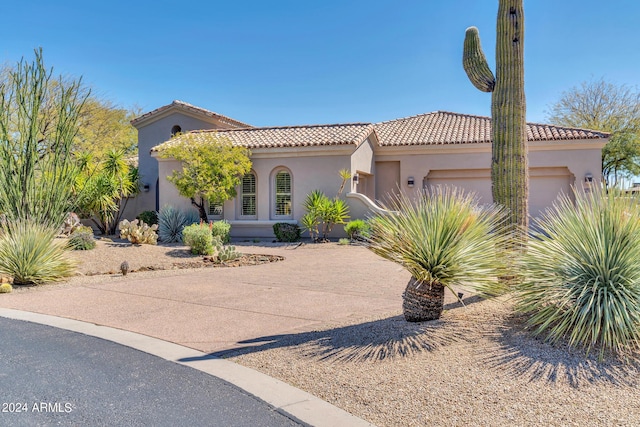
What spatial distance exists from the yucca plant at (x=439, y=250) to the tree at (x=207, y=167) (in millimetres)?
15128

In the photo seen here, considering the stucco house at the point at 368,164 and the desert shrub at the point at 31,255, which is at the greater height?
the stucco house at the point at 368,164

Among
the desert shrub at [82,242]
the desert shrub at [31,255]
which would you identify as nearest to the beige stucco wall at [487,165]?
the desert shrub at [82,242]

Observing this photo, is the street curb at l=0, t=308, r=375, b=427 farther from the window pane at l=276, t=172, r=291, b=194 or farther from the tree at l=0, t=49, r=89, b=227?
the window pane at l=276, t=172, r=291, b=194

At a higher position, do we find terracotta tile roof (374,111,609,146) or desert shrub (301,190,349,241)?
terracotta tile roof (374,111,609,146)

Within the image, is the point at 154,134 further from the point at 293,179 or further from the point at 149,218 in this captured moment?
the point at 293,179

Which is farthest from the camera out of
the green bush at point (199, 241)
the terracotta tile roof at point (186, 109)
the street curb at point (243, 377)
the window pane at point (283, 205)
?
the terracotta tile roof at point (186, 109)

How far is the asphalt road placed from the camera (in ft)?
12.8

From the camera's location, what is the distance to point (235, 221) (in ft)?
72.6

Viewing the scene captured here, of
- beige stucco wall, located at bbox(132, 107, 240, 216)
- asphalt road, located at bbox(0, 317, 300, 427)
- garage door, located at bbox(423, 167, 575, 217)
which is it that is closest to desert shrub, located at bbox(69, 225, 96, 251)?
asphalt road, located at bbox(0, 317, 300, 427)

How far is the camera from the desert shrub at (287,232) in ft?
66.1

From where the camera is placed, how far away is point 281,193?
22125 millimetres

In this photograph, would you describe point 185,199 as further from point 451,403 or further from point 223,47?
point 451,403

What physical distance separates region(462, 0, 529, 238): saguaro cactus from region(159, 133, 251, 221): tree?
1453cm

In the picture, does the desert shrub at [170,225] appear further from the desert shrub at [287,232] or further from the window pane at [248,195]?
the desert shrub at [287,232]
